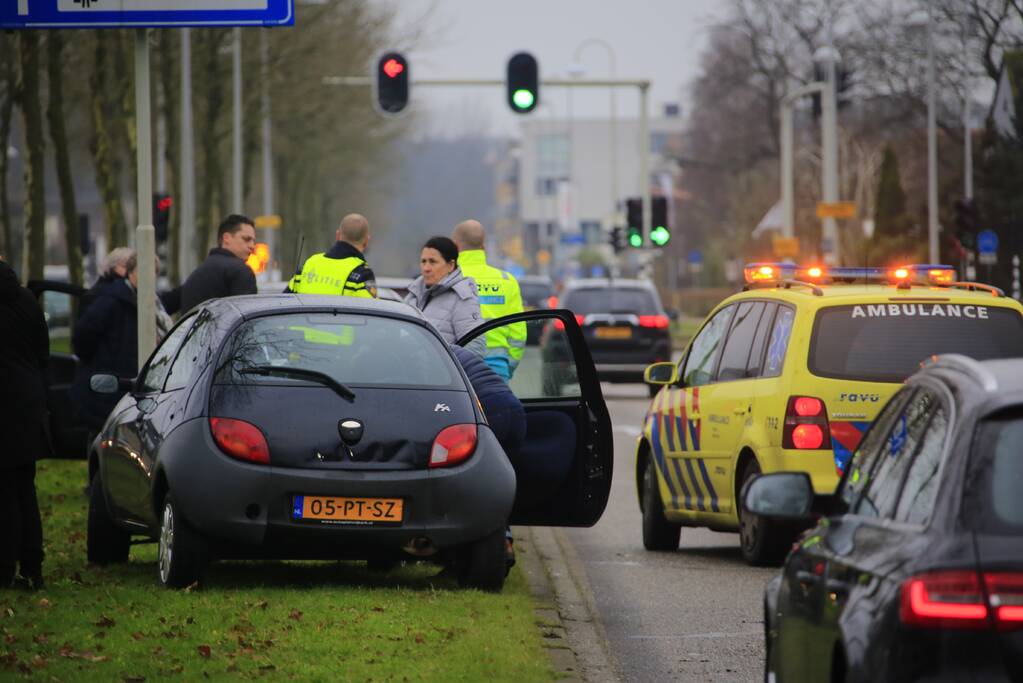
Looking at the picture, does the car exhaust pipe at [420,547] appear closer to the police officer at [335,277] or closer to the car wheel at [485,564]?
the car wheel at [485,564]

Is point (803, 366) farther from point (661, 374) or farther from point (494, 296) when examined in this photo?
point (494, 296)

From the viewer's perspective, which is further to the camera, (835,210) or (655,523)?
(835,210)

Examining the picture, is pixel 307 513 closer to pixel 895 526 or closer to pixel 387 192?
pixel 895 526

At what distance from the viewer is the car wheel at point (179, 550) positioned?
31.7 ft

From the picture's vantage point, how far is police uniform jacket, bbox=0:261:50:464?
10055 mm

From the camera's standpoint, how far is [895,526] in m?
4.83

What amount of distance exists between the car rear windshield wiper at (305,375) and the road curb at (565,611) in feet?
4.29

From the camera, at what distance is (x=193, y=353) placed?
1031 centimetres

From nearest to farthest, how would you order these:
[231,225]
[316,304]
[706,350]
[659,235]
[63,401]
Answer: [316,304], [706,350], [231,225], [63,401], [659,235]

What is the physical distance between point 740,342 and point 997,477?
25.7ft

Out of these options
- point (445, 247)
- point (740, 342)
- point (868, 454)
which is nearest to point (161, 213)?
point (445, 247)

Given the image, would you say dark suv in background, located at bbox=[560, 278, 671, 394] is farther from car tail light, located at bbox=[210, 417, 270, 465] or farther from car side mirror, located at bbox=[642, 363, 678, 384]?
car tail light, located at bbox=[210, 417, 270, 465]

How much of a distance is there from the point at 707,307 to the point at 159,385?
74055 mm

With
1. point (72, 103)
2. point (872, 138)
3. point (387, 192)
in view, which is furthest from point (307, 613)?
point (387, 192)
